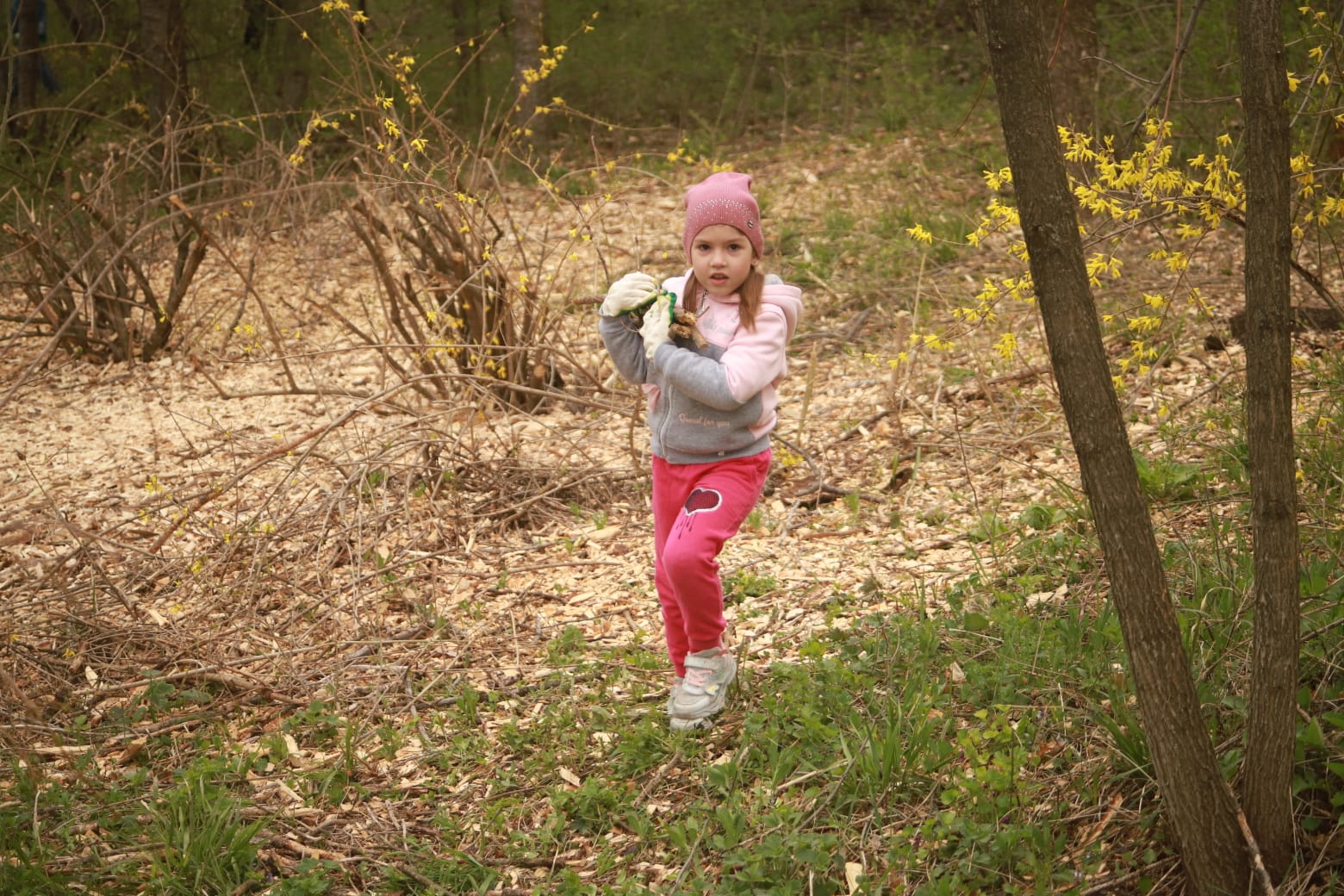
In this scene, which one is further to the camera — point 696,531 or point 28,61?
point 28,61

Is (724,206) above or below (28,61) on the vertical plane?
above

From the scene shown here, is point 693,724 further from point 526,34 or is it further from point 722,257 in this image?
point 526,34

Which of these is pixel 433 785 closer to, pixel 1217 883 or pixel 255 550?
pixel 255 550

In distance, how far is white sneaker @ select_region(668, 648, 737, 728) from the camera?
10.3 feet

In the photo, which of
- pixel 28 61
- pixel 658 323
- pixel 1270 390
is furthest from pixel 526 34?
pixel 1270 390

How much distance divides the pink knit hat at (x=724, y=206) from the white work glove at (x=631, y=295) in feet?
0.48

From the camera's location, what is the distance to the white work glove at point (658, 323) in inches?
118

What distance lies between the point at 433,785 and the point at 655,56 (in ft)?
→ 36.5

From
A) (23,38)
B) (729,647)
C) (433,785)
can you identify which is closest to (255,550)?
(433,785)

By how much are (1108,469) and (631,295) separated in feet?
4.70

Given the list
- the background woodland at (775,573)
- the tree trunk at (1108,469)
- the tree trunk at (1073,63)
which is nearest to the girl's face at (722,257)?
the background woodland at (775,573)

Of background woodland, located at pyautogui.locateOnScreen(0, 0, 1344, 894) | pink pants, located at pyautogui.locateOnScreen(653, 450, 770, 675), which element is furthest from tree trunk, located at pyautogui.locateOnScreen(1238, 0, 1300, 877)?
pink pants, located at pyautogui.locateOnScreen(653, 450, 770, 675)

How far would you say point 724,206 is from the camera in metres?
2.97

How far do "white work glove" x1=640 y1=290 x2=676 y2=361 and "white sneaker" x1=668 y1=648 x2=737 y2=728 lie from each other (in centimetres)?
83
